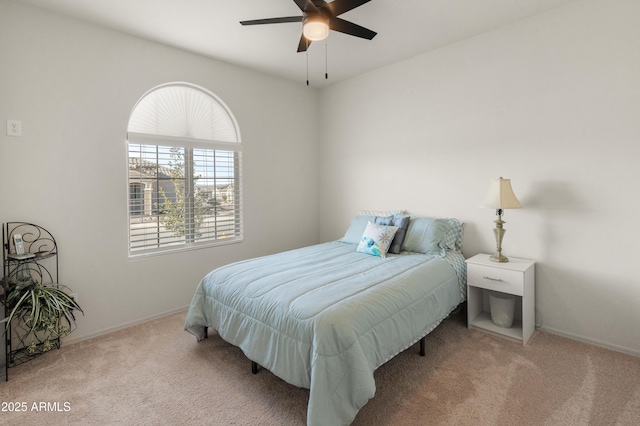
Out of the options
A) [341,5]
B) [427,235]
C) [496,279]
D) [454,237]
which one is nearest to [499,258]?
[496,279]

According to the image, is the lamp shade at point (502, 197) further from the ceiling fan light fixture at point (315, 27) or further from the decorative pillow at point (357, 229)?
the ceiling fan light fixture at point (315, 27)

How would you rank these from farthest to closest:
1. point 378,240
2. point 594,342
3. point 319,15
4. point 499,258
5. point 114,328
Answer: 1. point 378,240
2. point 114,328
3. point 499,258
4. point 594,342
5. point 319,15

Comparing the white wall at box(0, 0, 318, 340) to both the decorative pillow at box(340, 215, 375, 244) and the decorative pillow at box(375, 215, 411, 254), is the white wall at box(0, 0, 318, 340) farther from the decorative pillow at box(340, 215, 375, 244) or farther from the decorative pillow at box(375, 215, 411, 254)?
the decorative pillow at box(375, 215, 411, 254)

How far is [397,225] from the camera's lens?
3.16 meters

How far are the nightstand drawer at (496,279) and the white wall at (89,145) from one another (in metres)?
2.49

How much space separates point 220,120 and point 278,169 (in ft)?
2.97

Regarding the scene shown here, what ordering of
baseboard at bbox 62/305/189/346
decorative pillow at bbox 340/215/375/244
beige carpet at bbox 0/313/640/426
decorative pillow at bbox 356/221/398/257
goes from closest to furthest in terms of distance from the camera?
1. beige carpet at bbox 0/313/640/426
2. baseboard at bbox 62/305/189/346
3. decorative pillow at bbox 356/221/398/257
4. decorative pillow at bbox 340/215/375/244

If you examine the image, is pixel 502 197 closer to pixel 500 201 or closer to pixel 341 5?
pixel 500 201

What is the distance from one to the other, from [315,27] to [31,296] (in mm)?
2624

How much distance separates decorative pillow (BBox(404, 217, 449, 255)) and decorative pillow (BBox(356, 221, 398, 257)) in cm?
21

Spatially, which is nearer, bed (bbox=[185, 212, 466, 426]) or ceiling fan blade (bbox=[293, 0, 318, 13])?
bed (bbox=[185, 212, 466, 426])

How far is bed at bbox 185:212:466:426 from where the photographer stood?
1.61m

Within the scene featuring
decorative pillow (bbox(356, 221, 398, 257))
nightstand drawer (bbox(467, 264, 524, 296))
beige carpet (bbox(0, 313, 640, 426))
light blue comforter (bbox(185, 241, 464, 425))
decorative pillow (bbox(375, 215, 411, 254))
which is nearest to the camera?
light blue comforter (bbox(185, 241, 464, 425))

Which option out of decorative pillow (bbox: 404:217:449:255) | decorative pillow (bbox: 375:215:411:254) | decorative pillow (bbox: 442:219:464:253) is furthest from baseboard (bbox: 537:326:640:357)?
decorative pillow (bbox: 375:215:411:254)
